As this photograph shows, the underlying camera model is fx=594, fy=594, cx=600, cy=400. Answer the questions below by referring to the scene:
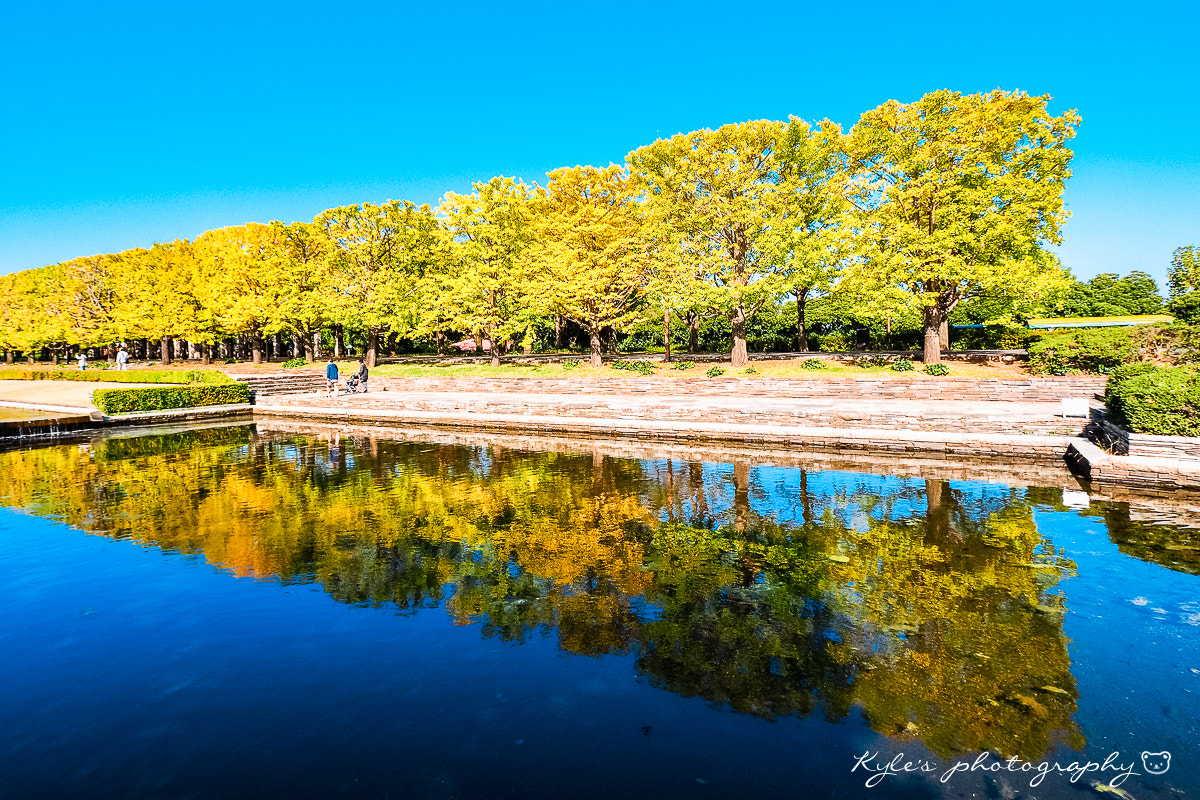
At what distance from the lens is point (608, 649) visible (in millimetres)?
5906

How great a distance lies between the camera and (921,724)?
15.2ft

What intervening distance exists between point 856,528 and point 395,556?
708cm

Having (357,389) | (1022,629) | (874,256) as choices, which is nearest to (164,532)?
(1022,629)

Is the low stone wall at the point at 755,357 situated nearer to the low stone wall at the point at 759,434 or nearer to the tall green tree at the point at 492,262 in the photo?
the tall green tree at the point at 492,262

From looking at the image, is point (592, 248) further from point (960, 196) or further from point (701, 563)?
point (701, 563)

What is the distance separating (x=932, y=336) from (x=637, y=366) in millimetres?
13033

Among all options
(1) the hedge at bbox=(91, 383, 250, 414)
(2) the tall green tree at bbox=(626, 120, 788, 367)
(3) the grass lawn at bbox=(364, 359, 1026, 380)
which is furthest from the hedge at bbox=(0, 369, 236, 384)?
(2) the tall green tree at bbox=(626, 120, 788, 367)

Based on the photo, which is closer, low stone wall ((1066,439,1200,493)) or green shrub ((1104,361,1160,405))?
low stone wall ((1066,439,1200,493))

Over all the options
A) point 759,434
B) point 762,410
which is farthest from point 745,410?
point 759,434

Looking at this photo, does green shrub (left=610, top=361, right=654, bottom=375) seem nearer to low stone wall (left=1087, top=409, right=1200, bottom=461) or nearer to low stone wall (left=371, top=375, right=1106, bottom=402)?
low stone wall (left=371, top=375, right=1106, bottom=402)

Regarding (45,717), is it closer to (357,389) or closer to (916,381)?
(916,381)

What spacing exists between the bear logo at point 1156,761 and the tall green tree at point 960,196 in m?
23.3

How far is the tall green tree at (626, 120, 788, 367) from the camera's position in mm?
27359

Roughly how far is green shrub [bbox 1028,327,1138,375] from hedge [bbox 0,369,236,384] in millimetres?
35768
